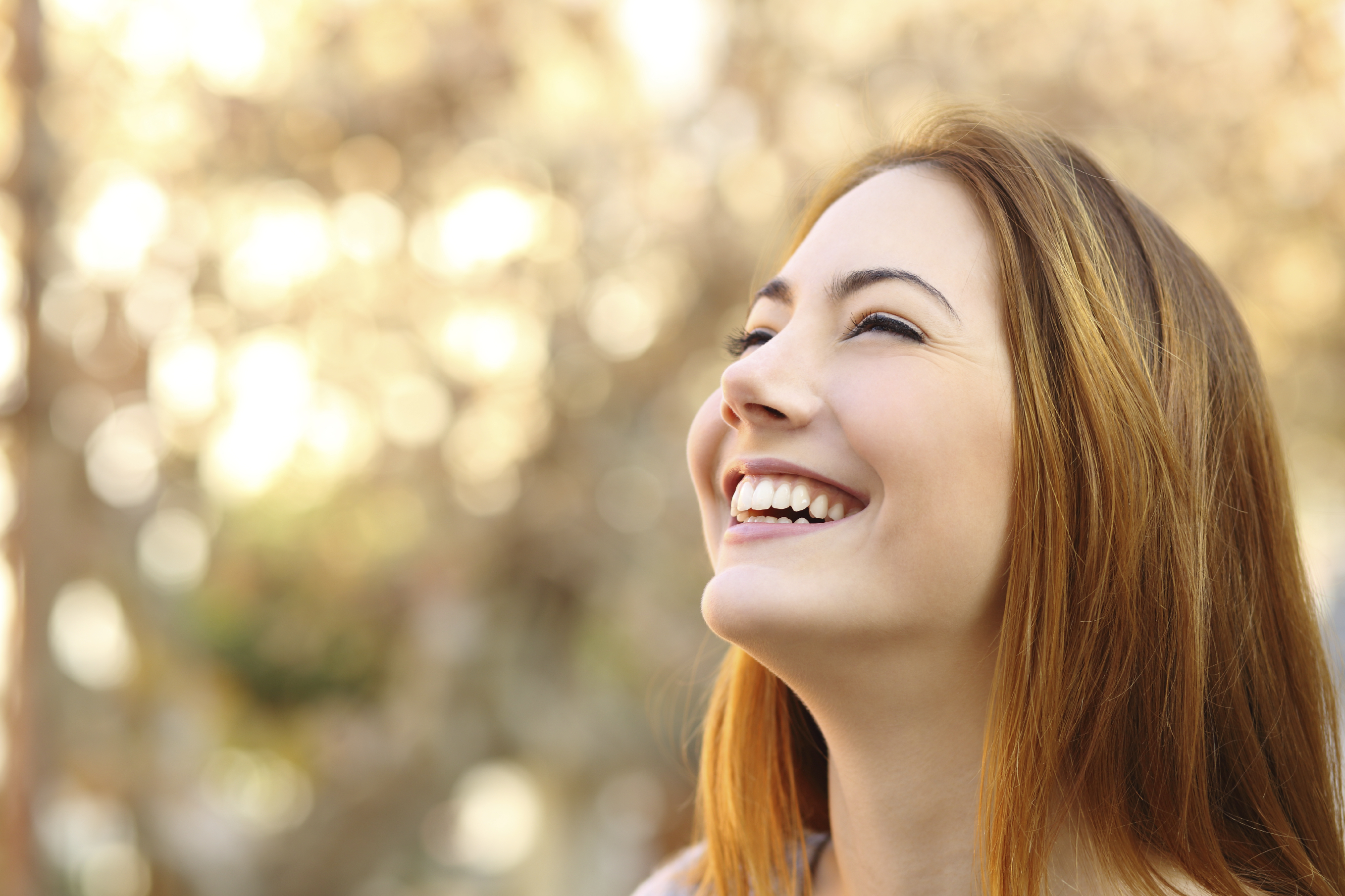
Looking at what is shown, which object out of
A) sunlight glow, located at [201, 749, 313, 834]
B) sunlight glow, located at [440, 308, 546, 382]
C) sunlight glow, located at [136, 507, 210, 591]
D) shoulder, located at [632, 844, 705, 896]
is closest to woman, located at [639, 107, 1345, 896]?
shoulder, located at [632, 844, 705, 896]

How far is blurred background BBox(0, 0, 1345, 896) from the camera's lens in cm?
486

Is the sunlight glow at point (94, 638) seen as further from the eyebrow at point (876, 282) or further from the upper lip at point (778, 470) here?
the eyebrow at point (876, 282)

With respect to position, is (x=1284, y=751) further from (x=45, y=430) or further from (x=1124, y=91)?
(x=1124, y=91)

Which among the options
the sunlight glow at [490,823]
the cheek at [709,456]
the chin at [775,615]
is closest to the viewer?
the chin at [775,615]

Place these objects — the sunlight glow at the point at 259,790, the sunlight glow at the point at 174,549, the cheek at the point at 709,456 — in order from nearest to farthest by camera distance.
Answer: the cheek at the point at 709,456 → the sunlight glow at the point at 174,549 → the sunlight glow at the point at 259,790

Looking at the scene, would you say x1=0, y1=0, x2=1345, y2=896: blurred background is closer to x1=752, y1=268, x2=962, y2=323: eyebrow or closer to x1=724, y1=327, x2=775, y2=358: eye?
x1=724, y1=327, x2=775, y2=358: eye

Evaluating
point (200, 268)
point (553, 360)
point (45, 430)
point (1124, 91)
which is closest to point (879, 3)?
point (1124, 91)

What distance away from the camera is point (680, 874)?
1945 mm

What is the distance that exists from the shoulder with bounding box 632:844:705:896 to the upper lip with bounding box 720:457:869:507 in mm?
855

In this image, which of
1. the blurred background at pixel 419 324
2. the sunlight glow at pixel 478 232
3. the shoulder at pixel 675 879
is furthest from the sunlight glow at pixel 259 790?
the shoulder at pixel 675 879

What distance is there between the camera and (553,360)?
5688 mm

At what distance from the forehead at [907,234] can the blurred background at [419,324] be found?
4.15m

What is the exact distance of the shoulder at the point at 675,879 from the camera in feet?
6.18

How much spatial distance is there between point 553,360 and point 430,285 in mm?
845
